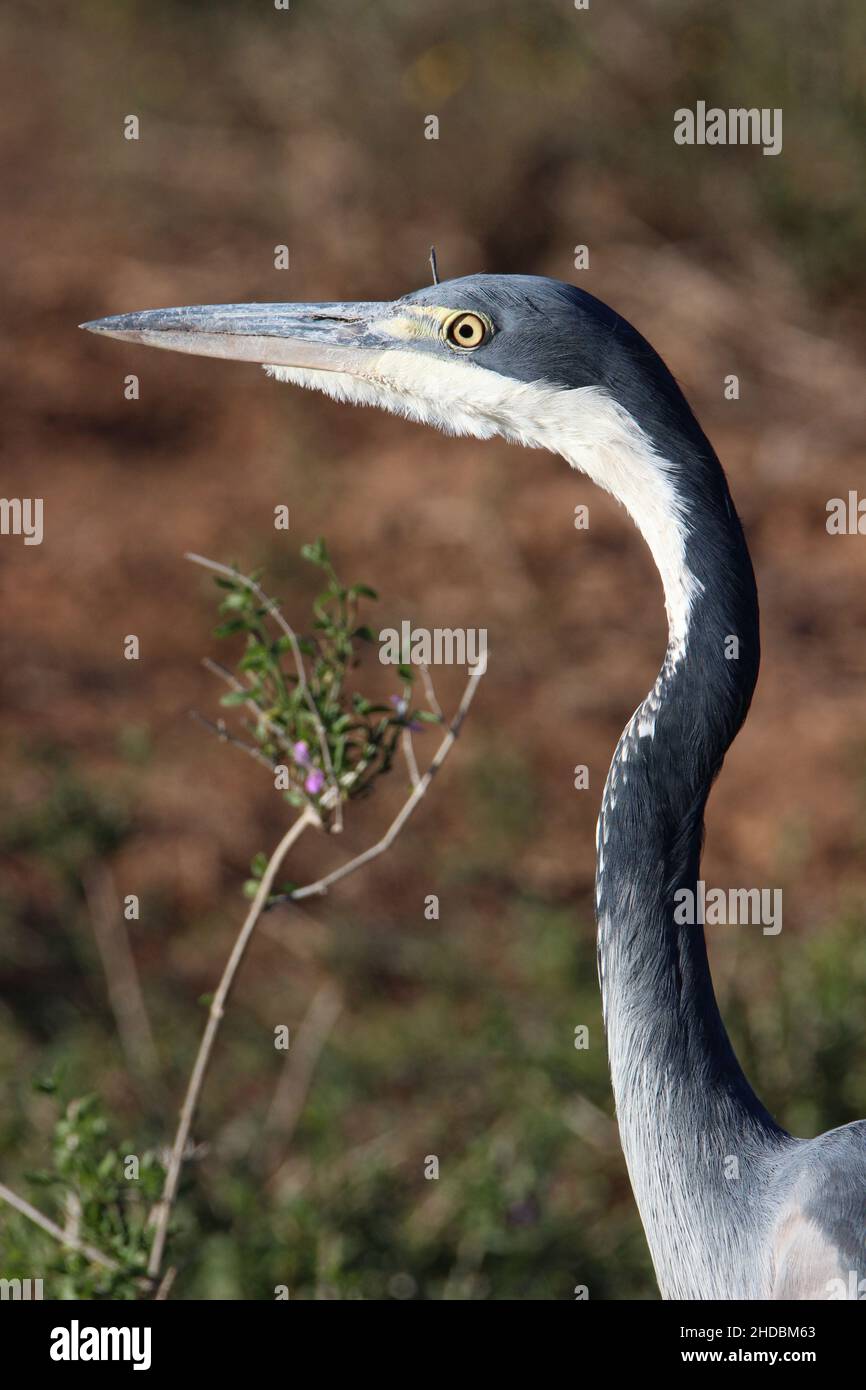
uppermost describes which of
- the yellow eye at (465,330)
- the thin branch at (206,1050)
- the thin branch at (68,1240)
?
the yellow eye at (465,330)

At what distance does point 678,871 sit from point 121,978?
2.55 meters

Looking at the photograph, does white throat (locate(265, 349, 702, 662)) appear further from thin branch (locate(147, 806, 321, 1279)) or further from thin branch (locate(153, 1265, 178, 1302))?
thin branch (locate(153, 1265, 178, 1302))

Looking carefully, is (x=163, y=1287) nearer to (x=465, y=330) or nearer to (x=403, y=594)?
(x=465, y=330)

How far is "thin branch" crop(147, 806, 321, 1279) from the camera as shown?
262cm

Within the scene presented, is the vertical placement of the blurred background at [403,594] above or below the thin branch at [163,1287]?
above

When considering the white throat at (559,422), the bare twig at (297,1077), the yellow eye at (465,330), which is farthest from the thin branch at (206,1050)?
the bare twig at (297,1077)

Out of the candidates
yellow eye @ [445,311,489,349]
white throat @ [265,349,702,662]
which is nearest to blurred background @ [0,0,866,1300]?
white throat @ [265,349,702,662]

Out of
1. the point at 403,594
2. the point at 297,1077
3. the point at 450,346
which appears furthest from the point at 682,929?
the point at 403,594

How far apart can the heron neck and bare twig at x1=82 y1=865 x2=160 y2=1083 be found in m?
1.98

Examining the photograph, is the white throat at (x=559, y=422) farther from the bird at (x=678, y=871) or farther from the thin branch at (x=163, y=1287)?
the thin branch at (x=163, y=1287)

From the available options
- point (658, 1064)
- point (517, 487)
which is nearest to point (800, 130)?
point (517, 487)

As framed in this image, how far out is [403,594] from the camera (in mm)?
6711

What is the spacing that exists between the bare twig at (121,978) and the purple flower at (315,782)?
1.84 m

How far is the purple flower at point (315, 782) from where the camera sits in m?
2.56
